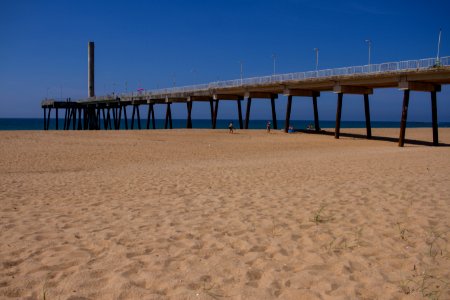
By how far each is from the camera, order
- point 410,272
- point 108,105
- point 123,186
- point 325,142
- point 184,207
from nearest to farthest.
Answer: point 410,272
point 184,207
point 123,186
point 325,142
point 108,105

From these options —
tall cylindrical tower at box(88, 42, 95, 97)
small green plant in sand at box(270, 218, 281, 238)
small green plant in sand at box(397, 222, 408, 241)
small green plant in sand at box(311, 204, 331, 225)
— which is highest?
tall cylindrical tower at box(88, 42, 95, 97)

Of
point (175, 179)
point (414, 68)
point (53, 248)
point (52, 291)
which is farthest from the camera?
point (414, 68)

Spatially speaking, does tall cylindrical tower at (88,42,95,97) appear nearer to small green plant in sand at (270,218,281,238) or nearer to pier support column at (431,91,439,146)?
pier support column at (431,91,439,146)

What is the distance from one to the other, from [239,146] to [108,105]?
4849 centimetres

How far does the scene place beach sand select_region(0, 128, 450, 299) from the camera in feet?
13.2

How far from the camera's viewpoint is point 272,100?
42.9m

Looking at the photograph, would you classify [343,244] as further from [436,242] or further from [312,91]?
[312,91]

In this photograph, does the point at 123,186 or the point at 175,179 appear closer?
the point at 123,186

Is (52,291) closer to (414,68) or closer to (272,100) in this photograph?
(414,68)

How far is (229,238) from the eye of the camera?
18.1ft

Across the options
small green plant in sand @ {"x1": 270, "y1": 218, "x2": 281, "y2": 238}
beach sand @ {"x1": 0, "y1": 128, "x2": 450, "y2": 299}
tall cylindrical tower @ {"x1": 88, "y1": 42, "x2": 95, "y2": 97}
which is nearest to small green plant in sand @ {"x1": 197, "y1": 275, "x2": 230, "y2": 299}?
beach sand @ {"x1": 0, "y1": 128, "x2": 450, "y2": 299}

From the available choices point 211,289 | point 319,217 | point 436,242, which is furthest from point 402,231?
point 211,289

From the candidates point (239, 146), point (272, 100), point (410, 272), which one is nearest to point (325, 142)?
point (239, 146)

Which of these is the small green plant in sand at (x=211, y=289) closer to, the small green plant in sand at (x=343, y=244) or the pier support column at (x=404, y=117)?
the small green plant in sand at (x=343, y=244)
